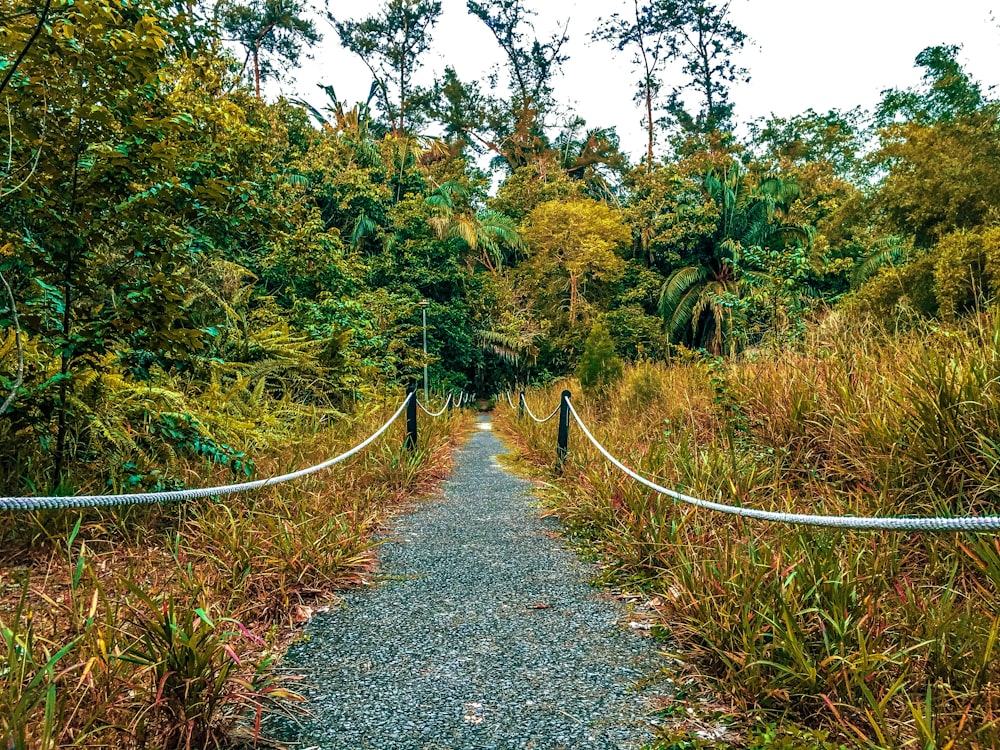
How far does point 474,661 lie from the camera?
7.09 ft

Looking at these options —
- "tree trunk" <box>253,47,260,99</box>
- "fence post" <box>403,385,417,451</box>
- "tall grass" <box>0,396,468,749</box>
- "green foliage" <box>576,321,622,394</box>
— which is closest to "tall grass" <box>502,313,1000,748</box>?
"tall grass" <box>0,396,468,749</box>

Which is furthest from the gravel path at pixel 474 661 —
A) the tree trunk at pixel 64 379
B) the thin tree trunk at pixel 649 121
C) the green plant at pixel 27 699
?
the thin tree trunk at pixel 649 121

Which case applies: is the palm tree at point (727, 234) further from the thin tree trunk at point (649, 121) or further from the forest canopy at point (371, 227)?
the thin tree trunk at point (649, 121)

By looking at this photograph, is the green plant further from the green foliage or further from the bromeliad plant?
the green foliage

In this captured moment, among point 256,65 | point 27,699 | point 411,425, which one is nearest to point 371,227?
point 256,65

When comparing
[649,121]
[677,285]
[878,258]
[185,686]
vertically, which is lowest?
[185,686]

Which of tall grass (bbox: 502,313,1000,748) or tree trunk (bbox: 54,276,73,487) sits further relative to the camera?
tree trunk (bbox: 54,276,73,487)

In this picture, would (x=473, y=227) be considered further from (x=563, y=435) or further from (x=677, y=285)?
(x=563, y=435)

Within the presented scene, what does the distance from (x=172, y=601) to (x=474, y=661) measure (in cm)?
109

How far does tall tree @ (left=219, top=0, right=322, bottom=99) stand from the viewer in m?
21.3

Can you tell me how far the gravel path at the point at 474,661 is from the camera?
5.65 ft

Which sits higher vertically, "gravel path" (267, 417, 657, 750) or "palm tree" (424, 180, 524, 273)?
"palm tree" (424, 180, 524, 273)

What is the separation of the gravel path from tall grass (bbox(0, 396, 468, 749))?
0.65 ft

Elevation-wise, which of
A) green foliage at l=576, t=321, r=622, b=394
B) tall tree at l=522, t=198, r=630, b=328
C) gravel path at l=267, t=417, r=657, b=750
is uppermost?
tall tree at l=522, t=198, r=630, b=328
